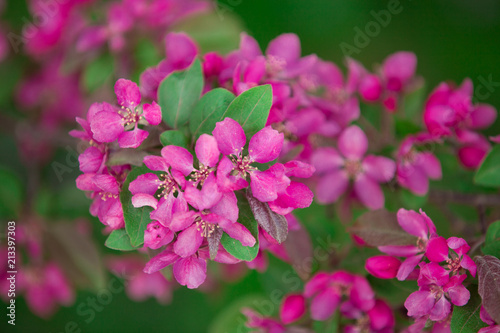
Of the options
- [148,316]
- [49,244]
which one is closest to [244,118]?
[49,244]

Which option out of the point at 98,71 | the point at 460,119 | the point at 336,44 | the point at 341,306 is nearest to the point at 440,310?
the point at 341,306

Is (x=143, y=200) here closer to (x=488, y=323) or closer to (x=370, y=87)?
(x=488, y=323)

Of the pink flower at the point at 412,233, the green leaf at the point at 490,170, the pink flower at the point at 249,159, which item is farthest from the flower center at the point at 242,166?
the green leaf at the point at 490,170

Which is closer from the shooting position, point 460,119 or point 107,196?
point 107,196

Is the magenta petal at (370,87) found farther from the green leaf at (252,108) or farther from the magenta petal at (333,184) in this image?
the green leaf at (252,108)

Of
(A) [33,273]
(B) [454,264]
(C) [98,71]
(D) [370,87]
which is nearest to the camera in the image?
(B) [454,264]

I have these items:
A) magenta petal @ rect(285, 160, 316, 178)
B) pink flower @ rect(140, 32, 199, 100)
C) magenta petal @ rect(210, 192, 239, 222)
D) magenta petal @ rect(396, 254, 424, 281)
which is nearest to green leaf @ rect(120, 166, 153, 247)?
magenta petal @ rect(210, 192, 239, 222)
